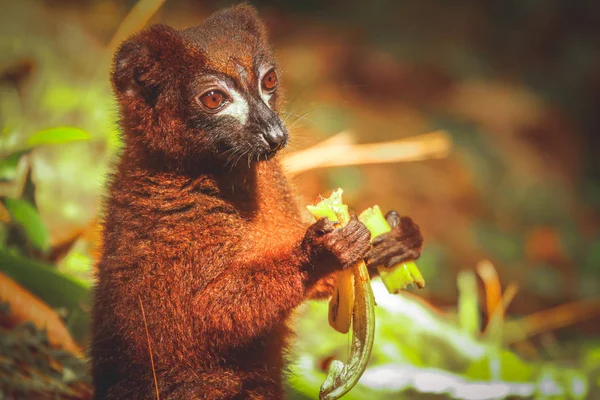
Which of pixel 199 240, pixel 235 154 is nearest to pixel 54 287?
pixel 199 240

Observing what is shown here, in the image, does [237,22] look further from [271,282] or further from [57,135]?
[271,282]

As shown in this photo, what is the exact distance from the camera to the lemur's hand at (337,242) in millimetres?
3191

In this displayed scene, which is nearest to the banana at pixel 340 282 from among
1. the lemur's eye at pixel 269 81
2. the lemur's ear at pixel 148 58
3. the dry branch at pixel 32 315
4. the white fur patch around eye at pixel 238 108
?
the white fur patch around eye at pixel 238 108

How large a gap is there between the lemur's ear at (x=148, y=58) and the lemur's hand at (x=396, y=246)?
1229mm

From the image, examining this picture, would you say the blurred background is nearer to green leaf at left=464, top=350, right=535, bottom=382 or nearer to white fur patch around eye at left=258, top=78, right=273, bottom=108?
green leaf at left=464, top=350, right=535, bottom=382

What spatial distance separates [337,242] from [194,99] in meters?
0.91

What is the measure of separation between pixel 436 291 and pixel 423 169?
7.20 ft

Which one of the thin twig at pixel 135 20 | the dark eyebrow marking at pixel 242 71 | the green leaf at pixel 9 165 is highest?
the thin twig at pixel 135 20

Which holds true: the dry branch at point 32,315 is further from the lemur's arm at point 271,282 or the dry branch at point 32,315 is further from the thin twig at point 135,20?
the thin twig at point 135,20

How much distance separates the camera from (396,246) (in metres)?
3.59

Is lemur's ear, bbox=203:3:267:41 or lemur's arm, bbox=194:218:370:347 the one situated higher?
lemur's ear, bbox=203:3:267:41

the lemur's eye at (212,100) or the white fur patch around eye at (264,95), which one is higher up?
the white fur patch around eye at (264,95)

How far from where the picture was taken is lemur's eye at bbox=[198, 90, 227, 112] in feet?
11.2

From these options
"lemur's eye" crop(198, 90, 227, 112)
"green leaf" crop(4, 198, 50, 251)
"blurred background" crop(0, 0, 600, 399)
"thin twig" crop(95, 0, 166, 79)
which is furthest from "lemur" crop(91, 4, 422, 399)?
"thin twig" crop(95, 0, 166, 79)
